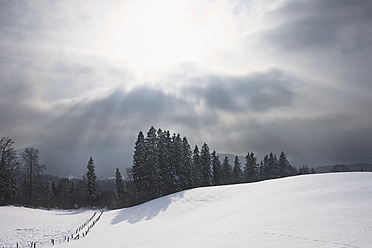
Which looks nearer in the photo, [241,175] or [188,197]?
[188,197]

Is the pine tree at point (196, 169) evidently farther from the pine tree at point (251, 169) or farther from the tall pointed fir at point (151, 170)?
the pine tree at point (251, 169)

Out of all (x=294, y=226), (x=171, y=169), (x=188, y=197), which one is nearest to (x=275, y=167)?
(x=171, y=169)

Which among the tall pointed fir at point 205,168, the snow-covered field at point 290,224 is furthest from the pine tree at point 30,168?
the tall pointed fir at point 205,168

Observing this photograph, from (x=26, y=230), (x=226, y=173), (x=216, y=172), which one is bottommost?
(x=26, y=230)

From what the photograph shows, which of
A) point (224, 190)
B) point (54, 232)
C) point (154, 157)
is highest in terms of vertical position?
point (154, 157)

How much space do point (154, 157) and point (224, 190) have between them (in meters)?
23.9

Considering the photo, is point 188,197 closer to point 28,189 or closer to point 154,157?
point 154,157

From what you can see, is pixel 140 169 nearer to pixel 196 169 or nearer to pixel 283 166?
pixel 196 169

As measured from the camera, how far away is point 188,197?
121 feet

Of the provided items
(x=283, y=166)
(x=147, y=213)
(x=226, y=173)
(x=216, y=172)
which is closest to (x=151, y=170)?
(x=147, y=213)

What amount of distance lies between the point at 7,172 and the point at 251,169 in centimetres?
6753

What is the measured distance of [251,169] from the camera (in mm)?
78438

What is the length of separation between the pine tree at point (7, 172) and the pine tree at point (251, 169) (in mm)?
65163

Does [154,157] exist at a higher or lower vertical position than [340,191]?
higher
